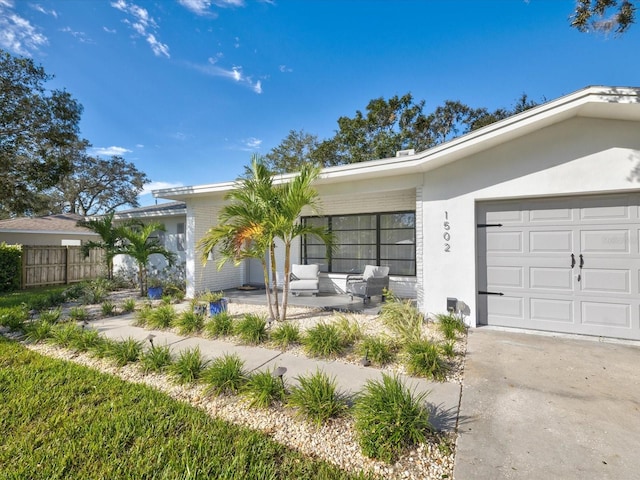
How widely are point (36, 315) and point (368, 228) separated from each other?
900 cm

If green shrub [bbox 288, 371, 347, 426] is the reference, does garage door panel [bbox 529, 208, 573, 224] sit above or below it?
above

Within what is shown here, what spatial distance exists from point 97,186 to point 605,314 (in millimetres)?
32231

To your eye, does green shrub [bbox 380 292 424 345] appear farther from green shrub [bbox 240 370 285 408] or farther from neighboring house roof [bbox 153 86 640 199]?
neighboring house roof [bbox 153 86 640 199]

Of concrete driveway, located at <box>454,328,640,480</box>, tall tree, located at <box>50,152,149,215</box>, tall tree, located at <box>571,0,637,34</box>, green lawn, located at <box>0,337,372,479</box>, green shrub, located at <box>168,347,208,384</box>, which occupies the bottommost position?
green lawn, located at <box>0,337,372,479</box>

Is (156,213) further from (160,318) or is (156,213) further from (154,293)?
(160,318)

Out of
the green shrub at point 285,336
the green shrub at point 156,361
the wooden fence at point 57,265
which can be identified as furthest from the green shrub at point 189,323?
the wooden fence at point 57,265

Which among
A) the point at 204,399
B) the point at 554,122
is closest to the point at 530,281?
the point at 554,122

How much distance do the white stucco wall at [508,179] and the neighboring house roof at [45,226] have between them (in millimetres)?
14586

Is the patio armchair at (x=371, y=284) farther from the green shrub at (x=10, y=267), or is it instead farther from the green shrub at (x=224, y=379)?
the green shrub at (x=10, y=267)

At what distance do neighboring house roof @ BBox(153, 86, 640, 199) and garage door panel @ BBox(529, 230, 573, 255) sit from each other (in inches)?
73.0

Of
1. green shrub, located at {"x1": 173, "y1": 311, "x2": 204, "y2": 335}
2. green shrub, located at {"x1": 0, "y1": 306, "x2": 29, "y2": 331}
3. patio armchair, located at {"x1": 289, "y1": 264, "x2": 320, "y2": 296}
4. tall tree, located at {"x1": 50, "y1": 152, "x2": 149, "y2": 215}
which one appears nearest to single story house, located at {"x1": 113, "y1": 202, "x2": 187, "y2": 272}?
green shrub, located at {"x1": 0, "y1": 306, "x2": 29, "y2": 331}

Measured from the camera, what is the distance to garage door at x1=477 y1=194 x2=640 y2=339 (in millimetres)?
4613

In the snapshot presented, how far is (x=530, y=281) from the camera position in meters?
5.19

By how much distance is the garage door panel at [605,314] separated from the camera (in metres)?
4.61
